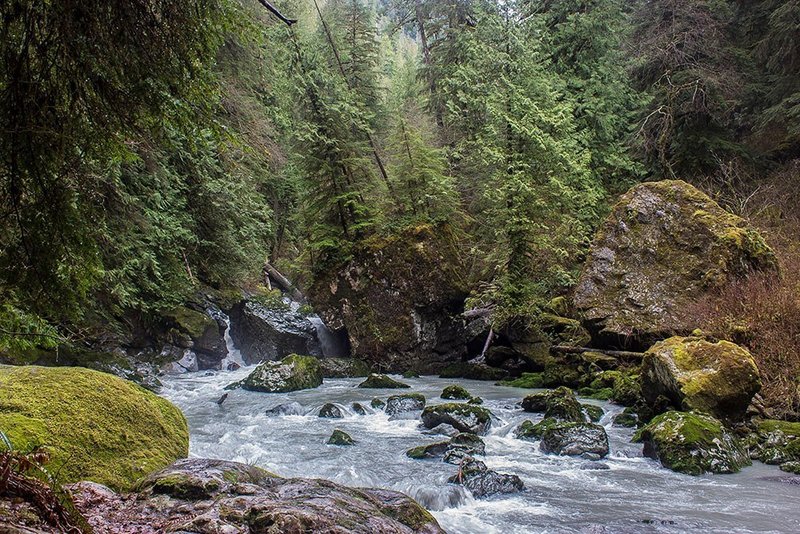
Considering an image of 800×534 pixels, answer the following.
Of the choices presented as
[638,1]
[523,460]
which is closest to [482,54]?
[638,1]

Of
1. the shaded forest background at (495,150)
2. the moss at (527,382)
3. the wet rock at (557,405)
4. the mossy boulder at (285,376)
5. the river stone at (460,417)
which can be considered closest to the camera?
the river stone at (460,417)

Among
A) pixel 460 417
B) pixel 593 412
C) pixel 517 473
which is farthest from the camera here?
pixel 593 412

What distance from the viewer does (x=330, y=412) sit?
11414 millimetres

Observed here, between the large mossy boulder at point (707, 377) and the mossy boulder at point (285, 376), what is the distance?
8.74 metres

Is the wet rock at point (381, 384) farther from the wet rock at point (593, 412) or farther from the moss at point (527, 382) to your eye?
the wet rock at point (593, 412)

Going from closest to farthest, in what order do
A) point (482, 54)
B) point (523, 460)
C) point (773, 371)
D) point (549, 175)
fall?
point (523, 460)
point (773, 371)
point (549, 175)
point (482, 54)

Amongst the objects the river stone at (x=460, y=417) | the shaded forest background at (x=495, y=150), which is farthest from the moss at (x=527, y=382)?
the river stone at (x=460, y=417)

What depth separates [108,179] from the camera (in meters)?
10.5

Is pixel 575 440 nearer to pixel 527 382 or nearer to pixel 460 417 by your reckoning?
pixel 460 417

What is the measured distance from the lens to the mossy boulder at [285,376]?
1398cm

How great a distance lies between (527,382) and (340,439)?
6949 millimetres

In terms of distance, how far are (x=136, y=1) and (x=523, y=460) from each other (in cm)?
765

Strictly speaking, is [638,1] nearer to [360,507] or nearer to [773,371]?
[773,371]

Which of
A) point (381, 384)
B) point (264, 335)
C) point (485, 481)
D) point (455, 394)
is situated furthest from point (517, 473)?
point (264, 335)
